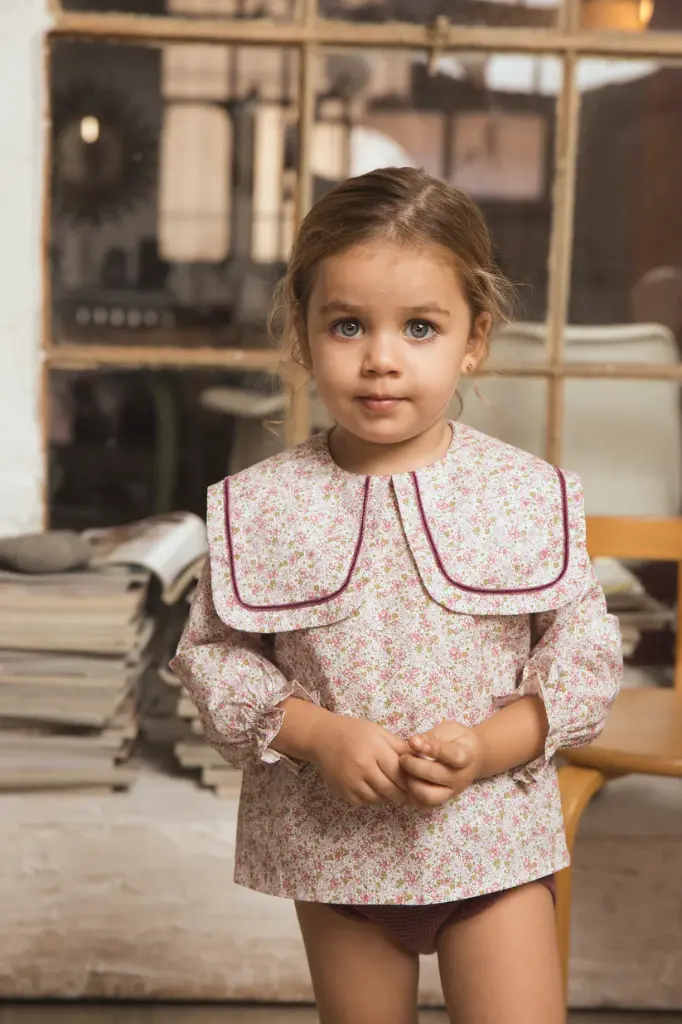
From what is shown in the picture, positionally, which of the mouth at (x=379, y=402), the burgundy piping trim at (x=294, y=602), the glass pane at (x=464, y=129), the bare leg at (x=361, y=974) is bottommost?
the bare leg at (x=361, y=974)

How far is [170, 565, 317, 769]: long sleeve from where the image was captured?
3.66 ft

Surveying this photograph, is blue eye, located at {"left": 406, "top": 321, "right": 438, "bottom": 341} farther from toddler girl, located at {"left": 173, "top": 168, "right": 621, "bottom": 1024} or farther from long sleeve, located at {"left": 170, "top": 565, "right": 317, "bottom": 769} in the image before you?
long sleeve, located at {"left": 170, "top": 565, "right": 317, "bottom": 769}

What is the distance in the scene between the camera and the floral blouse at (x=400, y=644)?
1.11 m

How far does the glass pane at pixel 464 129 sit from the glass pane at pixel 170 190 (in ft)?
0.24

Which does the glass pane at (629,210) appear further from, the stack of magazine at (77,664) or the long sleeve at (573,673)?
the long sleeve at (573,673)

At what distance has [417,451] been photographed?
3.84 ft

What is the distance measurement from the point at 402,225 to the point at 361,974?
67cm

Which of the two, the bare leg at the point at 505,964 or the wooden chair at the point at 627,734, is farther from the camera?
the wooden chair at the point at 627,734

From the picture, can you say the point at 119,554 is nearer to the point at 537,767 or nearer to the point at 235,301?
the point at 235,301

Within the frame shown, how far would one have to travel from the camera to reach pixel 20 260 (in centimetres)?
192

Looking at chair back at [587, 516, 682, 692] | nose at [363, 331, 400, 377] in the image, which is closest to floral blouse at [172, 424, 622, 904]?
nose at [363, 331, 400, 377]

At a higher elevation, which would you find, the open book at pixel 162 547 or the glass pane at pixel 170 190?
the glass pane at pixel 170 190

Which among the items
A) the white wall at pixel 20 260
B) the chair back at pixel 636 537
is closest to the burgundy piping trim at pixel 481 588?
the chair back at pixel 636 537

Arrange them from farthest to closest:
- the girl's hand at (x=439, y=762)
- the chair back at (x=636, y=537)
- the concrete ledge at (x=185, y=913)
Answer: the concrete ledge at (x=185, y=913) < the chair back at (x=636, y=537) < the girl's hand at (x=439, y=762)
